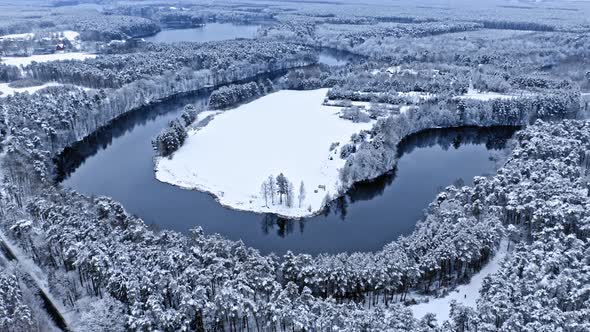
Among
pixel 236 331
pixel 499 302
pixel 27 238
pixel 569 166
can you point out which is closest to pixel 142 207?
pixel 27 238

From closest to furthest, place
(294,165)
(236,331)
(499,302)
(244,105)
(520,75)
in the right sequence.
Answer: (499,302)
(236,331)
(294,165)
(244,105)
(520,75)

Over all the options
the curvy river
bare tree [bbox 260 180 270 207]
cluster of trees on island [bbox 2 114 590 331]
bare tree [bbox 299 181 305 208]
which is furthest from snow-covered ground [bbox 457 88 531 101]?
bare tree [bbox 260 180 270 207]

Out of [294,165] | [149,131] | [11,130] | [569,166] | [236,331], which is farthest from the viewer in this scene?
[149,131]

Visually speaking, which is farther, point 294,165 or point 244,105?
point 244,105

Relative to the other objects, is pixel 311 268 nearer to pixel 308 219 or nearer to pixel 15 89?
pixel 308 219

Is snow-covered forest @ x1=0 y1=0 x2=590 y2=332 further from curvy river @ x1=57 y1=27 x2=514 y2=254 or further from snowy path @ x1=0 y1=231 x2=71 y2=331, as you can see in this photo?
curvy river @ x1=57 y1=27 x2=514 y2=254

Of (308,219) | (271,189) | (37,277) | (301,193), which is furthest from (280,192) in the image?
(37,277)

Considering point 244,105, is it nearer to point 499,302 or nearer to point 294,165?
point 294,165
